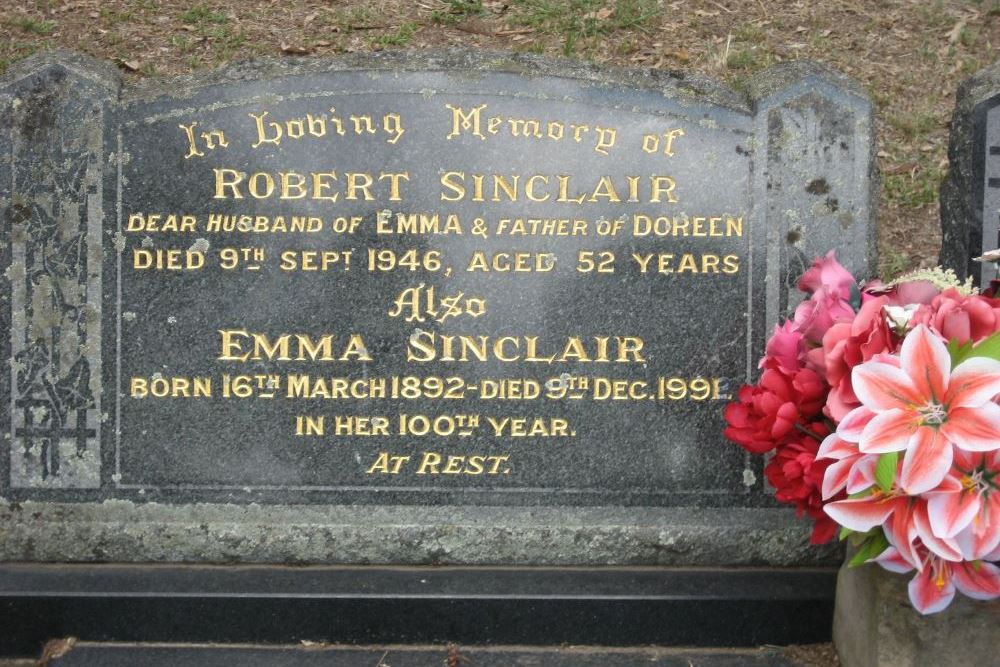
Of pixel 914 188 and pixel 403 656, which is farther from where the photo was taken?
pixel 914 188

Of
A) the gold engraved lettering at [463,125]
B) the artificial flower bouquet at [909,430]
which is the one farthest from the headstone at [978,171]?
the gold engraved lettering at [463,125]

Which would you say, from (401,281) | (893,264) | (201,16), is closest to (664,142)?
(401,281)

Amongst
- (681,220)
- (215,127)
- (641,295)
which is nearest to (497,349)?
(641,295)

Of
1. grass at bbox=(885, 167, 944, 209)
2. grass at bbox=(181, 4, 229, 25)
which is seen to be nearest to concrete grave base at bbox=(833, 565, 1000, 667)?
grass at bbox=(885, 167, 944, 209)

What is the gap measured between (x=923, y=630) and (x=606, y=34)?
181 inches

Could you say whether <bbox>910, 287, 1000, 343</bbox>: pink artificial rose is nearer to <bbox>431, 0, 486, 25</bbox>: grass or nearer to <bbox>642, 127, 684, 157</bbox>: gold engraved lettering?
<bbox>642, 127, 684, 157</bbox>: gold engraved lettering

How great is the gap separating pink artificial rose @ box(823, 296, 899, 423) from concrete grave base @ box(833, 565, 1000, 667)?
46 centimetres

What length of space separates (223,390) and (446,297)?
791 millimetres

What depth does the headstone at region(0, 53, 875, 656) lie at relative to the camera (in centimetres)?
321

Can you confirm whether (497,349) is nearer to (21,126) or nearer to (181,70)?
(21,126)

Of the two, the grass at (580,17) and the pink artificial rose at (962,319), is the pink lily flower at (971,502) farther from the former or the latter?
the grass at (580,17)

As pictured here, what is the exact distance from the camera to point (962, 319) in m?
2.31

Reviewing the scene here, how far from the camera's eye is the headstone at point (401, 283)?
3.21 m

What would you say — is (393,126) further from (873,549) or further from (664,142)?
(873,549)
